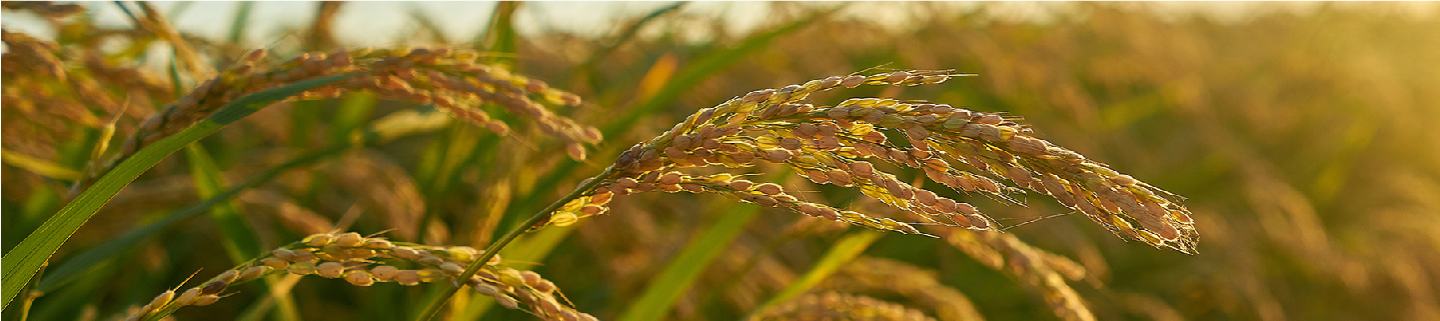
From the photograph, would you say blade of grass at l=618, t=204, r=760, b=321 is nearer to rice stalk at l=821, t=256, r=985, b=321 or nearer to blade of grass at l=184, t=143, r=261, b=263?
rice stalk at l=821, t=256, r=985, b=321

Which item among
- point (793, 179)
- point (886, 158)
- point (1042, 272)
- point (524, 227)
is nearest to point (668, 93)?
point (793, 179)

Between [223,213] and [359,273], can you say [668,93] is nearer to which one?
[223,213]

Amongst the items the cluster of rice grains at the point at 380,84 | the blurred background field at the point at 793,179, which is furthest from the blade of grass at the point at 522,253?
the cluster of rice grains at the point at 380,84

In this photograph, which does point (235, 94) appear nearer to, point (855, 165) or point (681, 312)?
point (855, 165)

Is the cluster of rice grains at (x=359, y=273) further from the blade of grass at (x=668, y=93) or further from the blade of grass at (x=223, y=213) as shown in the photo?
the blade of grass at (x=668, y=93)

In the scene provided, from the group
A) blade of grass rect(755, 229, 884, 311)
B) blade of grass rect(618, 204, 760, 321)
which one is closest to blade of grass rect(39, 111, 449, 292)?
blade of grass rect(618, 204, 760, 321)

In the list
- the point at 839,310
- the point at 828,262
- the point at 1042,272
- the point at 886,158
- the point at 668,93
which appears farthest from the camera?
the point at 668,93
